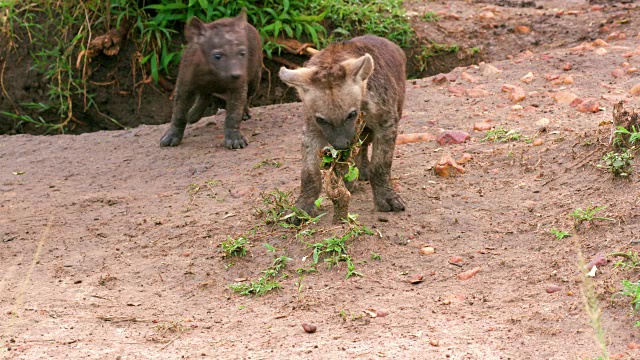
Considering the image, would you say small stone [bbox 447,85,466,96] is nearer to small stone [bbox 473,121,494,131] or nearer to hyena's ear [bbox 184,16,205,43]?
small stone [bbox 473,121,494,131]

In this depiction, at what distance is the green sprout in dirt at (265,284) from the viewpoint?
4.66m

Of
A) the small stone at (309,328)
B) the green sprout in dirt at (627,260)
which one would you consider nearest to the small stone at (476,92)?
the green sprout in dirt at (627,260)

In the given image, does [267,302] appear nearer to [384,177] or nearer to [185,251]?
[185,251]

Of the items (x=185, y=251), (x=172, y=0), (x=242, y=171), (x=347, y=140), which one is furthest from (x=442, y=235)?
(x=172, y=0)

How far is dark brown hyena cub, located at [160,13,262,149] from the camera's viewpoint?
7398 mm

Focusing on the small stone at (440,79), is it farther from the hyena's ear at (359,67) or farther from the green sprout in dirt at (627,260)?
the green sprout in dirt at (627,260)

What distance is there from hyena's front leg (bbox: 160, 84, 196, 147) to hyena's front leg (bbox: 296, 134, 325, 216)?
8.70 feet

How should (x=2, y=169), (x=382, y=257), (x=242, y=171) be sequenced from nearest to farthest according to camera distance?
(x=382, y=257) < (x=242, y=171) < (x=2, y=169)

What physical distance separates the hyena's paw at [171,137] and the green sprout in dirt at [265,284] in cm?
307

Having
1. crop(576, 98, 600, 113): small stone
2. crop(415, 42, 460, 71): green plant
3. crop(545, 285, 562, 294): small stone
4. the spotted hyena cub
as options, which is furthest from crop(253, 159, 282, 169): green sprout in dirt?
crop(415, 42, 460, 71): green plant

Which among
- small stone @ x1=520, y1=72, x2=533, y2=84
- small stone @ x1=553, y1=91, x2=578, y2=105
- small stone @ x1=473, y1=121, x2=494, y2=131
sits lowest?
small stone @ x1=520, y1=72, x2=533, y2=84

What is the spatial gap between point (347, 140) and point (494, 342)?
1593 mm

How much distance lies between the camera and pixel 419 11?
9.90 metres

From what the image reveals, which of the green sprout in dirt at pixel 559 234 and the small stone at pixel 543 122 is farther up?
the green sprout in dirt at pixel 559 234
